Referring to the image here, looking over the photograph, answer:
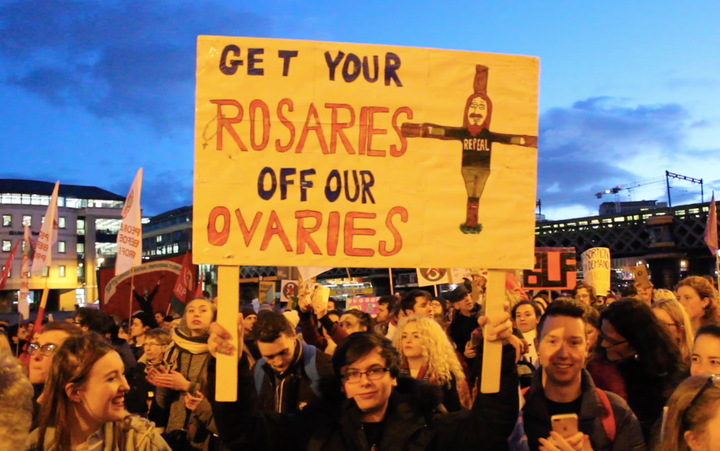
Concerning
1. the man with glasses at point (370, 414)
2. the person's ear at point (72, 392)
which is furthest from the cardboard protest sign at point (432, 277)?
the person's ear at point (72, 392)

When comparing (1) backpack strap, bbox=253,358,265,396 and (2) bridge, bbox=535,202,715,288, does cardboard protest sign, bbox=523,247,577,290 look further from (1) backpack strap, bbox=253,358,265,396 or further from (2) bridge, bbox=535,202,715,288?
(2) bridge, bbox=535,202,715,288

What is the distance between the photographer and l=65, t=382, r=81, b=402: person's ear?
3.15 metres

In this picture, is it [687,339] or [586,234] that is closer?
[687,339]

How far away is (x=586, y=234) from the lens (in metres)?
42.3

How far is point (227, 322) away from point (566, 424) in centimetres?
163

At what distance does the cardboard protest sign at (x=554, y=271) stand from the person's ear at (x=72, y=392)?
1107 cm

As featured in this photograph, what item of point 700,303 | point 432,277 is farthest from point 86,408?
point 432,277

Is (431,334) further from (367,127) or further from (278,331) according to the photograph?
(367,127)

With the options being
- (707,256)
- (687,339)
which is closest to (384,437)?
(687,339)

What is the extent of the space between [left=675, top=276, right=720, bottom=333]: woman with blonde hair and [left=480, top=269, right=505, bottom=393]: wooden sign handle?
138 inches

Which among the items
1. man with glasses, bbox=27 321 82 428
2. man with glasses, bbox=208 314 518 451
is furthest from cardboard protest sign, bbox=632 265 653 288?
man with glasses, bbox=27 321 82 428

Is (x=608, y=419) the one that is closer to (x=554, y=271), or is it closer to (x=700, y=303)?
(x=700, y=303)

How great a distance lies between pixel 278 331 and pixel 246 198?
5.51ft

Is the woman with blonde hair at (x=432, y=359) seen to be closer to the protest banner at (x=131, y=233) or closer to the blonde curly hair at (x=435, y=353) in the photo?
the blonde curly hair at (x=435, y=353)
